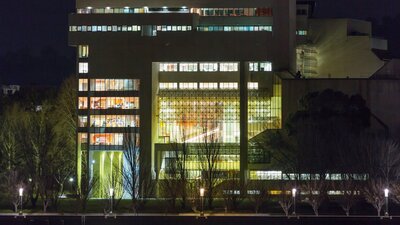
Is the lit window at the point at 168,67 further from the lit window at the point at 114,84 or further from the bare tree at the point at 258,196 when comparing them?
the bare tree at the point at 258,196

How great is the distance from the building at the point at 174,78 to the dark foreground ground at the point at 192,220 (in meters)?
46.3

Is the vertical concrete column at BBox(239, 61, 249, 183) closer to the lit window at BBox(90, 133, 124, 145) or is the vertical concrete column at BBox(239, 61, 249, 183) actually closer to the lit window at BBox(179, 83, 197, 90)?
the lit window at BBox(179, 83, 197, 90)

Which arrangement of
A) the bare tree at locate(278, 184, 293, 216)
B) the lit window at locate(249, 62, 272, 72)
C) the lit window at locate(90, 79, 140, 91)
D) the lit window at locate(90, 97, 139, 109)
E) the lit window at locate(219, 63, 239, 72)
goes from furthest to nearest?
the lit window at locate(219, 63, 239, 72) → the lit window at locate(249, 62, 272, 72) → the lit window at locate(90, 79, 140, 91) → the lit window at locate(90, 97, 139, 109) → the bare tree at locate(278, 184, 293, 216)

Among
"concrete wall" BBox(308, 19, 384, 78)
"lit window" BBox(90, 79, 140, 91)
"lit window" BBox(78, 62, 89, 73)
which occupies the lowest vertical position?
"lit window" BBox(90, 79, 140, 91)

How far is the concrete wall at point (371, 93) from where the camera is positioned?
383 ft

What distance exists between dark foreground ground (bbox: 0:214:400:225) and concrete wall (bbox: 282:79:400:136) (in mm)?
48798

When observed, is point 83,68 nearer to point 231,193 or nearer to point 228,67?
point 228,67

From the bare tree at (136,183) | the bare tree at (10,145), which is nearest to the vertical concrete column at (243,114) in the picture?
the bare tree at (136,183)

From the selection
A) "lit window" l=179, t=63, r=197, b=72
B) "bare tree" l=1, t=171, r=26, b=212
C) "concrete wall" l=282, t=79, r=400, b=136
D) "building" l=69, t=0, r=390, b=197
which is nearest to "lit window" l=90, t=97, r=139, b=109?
"building" l=69, t=0, r=390, b=197

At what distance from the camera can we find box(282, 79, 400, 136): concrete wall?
4592 inches

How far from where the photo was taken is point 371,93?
11694cm

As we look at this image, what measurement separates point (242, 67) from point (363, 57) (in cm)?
2598

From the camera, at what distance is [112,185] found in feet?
284

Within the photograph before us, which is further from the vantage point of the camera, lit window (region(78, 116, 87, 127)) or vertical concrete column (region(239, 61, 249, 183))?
lit window (region(78, 116, 87, 127))
